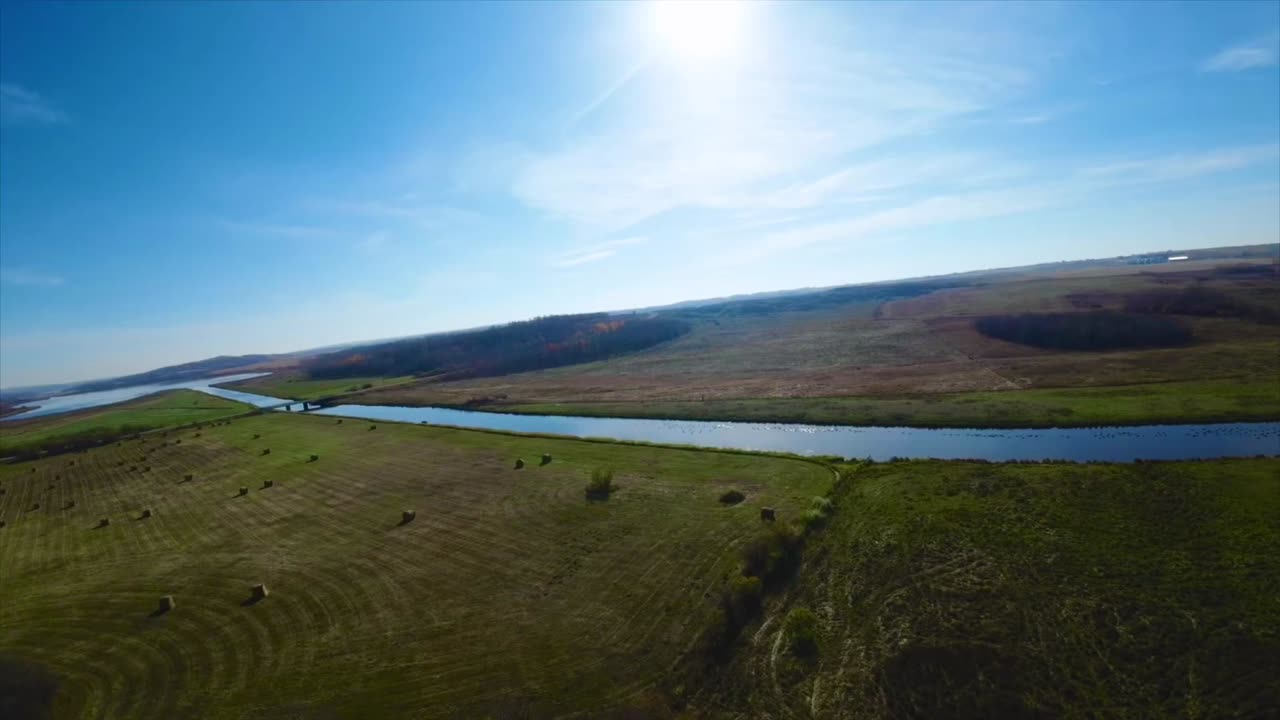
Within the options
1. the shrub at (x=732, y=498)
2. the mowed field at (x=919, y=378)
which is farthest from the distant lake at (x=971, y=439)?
the shrub at (x=732, y=498)

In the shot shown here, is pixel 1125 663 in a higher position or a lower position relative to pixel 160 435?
lower

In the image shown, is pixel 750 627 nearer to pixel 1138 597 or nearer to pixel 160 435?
pixel 1138 597

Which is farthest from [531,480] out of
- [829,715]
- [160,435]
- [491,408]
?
[160,435]

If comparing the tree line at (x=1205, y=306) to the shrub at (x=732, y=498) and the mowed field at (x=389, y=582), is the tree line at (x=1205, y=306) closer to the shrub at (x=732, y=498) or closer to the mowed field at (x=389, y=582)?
the mowed field at (x=389, y=582)

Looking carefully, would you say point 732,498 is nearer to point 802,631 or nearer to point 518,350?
point 802,631

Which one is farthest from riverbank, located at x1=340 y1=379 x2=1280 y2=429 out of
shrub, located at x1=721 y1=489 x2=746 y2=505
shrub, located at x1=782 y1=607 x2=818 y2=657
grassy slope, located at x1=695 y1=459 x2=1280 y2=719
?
shrub, located at x1=782 y1=607 x2=818 y2=657

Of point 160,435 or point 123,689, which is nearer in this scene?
point 123,689

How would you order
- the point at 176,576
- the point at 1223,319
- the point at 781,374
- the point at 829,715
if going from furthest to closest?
1. the point at 781,374
2. the point at 1223,319
3. the point at 176,576
4. the point at 829,715

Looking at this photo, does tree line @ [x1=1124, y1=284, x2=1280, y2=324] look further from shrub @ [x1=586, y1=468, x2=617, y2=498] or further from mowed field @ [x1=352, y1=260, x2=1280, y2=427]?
shrub @ [x1=586, y1=468, x2=617, y2=498]
